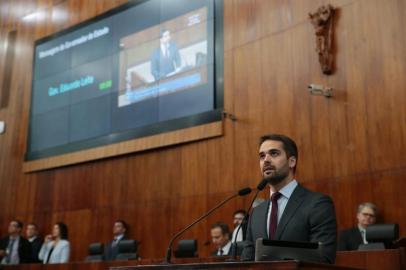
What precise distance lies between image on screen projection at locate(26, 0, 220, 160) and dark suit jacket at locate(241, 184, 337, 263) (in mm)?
4195

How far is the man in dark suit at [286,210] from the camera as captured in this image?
262 cm

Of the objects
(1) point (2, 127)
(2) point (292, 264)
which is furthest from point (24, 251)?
(2) point (292, 264)

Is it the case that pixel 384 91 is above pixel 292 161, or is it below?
above

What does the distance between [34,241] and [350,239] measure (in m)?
4.51

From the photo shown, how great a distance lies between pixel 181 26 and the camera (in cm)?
743

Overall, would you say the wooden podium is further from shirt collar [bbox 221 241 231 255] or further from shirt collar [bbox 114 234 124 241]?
shirt collar [bbox 114 234 124 241]

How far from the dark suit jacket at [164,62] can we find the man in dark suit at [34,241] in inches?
107

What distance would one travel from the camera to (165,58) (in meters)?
7.54

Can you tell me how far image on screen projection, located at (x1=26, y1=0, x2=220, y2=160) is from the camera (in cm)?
720

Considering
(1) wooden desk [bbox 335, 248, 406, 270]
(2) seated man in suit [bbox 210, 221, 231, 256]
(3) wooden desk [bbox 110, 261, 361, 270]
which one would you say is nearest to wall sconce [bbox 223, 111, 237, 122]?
(2) seated man in suit [bbox 210, 221, 231, 256]

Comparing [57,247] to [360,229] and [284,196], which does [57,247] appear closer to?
[360,229]

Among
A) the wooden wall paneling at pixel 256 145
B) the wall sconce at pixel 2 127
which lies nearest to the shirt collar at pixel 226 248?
the wooden wall paneling at pixel 256 145

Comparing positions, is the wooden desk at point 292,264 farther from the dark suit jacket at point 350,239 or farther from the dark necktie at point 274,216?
the dark suit jacket at point 350,239

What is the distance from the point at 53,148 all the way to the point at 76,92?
3.01 ft
